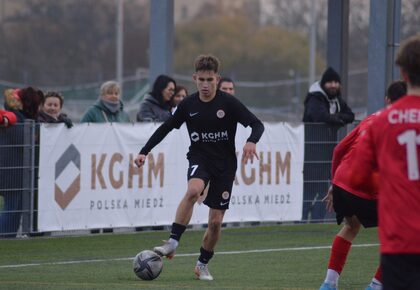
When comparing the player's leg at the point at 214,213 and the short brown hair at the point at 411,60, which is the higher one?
the short brown hair at the point at 411,60

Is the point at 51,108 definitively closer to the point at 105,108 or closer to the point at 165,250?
the point at 105,108

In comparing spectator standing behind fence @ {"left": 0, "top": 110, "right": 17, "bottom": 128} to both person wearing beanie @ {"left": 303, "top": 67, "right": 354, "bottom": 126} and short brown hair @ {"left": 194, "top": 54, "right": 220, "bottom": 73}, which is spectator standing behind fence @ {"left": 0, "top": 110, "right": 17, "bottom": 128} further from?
person wearing beanie @ {"left": 303, "top": 67, "right": 354, "bottom": 126}

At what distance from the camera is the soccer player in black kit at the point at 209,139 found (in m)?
10.7

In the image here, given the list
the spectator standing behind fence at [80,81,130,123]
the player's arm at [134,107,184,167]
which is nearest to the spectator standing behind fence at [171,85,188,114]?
the spectator standing behind fence at [80,81,130,123]

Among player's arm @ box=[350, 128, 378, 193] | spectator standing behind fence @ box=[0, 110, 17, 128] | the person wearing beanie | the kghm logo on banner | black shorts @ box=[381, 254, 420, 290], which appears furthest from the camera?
the person wearing beanie

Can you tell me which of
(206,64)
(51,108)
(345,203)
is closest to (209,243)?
(206,64)

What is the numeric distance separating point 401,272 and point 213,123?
4.97m

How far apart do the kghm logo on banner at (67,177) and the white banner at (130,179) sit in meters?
0.01

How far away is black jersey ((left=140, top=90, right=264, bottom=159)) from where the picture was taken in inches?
423

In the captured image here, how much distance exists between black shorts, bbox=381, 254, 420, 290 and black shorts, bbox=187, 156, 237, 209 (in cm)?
484

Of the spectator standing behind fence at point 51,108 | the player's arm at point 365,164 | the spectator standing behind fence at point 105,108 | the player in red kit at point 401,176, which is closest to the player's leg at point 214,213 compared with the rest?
the player's arm at point 365,164

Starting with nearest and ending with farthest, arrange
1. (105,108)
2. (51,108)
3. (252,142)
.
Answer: (252,142), (51,108), (105,108)

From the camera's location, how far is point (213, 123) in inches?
423

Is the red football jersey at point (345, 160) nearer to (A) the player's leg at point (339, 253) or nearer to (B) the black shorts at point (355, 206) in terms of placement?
(B) the black shorts at point (355, 206)
